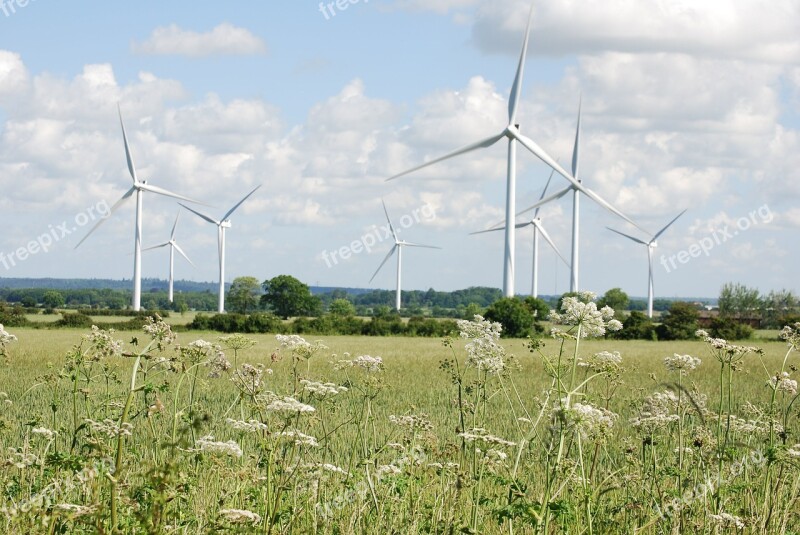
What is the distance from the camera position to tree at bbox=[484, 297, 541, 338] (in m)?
86.5

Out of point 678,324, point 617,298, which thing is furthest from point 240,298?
point 678,324

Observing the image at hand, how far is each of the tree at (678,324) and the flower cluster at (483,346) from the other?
87.6 m

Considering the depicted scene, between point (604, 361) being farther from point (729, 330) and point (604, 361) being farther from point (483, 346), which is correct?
point (729, 330)

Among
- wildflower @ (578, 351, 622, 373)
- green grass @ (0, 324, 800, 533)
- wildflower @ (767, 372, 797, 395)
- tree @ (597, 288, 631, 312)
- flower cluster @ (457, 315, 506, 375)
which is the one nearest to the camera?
green grass @ (0, 324, 800, 533)

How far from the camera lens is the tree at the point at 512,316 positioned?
284ft

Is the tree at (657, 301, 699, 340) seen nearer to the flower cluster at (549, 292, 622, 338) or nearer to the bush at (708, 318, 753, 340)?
the bush at (708, 318, 753, 340)

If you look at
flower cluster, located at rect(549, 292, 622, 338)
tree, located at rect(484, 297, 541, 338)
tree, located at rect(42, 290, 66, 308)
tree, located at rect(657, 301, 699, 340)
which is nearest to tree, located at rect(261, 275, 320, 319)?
tree, located at rect(484, 297, 541, 338)

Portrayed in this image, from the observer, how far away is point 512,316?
Result: 86.3m

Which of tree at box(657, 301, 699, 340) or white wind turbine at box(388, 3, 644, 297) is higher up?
white wind turbine at box(388, 3, 644, 297)

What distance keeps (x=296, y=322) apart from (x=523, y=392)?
63.0 metres

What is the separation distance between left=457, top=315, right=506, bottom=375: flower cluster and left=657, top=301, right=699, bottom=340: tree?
87.6 m

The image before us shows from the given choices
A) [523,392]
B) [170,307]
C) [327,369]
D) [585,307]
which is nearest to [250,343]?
[585,307]

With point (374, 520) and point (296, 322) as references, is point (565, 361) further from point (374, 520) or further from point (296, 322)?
point (296, 322)

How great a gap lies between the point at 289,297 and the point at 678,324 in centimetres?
6253
